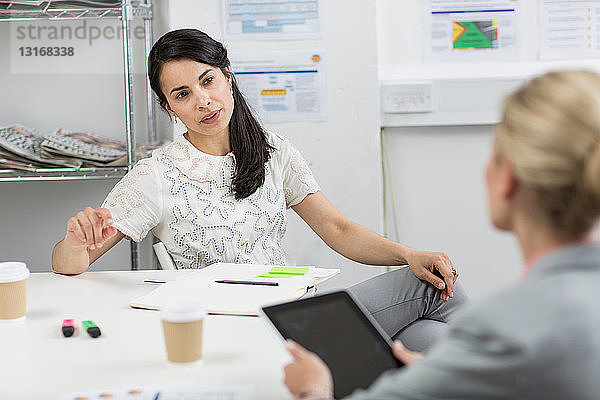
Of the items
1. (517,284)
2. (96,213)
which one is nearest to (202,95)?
(96,213)

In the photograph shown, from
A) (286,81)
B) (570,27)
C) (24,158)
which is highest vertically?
(570,27)

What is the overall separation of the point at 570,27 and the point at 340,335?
199 centimetres

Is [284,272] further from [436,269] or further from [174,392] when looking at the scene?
[174,392]

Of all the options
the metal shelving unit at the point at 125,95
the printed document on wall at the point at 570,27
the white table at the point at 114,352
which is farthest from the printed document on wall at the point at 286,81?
the white table at the point at 114,352

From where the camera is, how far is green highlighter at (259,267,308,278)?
1.55m

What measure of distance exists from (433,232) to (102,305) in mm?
1555

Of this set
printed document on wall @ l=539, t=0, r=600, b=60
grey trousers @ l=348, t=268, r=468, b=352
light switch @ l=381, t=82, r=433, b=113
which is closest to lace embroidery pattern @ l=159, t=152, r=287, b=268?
grey trousers @ l=348, t=268, r=468, b=352

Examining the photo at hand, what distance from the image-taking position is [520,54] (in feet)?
8.75

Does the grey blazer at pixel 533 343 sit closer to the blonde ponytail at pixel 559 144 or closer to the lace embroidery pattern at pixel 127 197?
the blonde ponytail at pixel 559 144

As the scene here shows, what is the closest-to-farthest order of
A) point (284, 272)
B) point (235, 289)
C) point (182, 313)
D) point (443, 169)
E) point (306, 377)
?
point (306, 377), point (182, 313), point (235, 289), point (284, 272), point (443, 169)

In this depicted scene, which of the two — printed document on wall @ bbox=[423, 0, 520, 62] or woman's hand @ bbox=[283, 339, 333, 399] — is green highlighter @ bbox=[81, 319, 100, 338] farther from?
printed document on wall @ bbox=[423, 0, 520, 62]

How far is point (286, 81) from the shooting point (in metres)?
2.57

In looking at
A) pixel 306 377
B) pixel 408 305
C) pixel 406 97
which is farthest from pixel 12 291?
pixel 406 97

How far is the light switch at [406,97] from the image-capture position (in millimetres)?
2592
